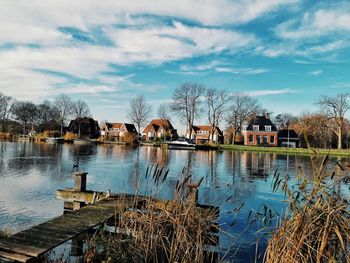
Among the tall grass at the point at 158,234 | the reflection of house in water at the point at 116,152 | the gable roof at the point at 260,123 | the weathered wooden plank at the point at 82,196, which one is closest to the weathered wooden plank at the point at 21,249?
the tall grass at the point at 158,234

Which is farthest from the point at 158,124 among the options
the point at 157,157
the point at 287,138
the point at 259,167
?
the point at 259,167

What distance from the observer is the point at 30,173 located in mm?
18078

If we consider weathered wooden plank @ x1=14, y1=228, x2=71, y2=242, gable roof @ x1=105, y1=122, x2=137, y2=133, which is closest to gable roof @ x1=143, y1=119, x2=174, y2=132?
gable roof @ x1=105, y1=122, x2=137, y2=133

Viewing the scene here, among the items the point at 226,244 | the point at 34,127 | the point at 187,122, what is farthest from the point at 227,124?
the point at 226,244

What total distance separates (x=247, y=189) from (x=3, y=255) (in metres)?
12.8

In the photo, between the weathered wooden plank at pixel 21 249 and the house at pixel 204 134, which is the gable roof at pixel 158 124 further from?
the weathered wooden plank at pixel 21 249

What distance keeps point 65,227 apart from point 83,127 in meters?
77.8

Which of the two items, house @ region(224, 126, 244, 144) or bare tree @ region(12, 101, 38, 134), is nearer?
house @ region(224, 126, 244, 144)

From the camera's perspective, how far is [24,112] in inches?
3024

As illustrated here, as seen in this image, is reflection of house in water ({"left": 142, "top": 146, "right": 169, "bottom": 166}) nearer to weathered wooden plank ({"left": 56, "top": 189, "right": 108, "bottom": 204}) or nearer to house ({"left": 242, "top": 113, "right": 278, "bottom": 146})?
weathered wooden plank ({"left": 56, "top": 189, "right": 108, "bottom": 204})

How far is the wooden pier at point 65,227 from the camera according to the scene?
4.97 m

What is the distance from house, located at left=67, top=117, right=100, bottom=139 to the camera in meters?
79.2

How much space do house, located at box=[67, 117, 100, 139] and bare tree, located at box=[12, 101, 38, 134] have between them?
961 cm

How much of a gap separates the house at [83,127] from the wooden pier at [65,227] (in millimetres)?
71397
